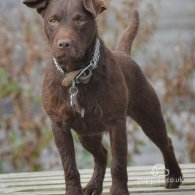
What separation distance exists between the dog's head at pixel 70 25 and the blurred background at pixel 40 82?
10.3 ft

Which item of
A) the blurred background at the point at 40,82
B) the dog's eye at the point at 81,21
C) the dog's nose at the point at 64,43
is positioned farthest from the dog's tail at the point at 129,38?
the blurred background at the point at 40,82

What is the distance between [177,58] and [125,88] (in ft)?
10.8

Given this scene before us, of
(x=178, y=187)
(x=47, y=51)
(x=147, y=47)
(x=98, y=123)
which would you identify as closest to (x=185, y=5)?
(x=147, y=47)

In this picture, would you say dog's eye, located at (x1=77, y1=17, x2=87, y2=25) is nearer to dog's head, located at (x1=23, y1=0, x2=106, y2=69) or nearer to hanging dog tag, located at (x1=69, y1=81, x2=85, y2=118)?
dog's head, located at (x1=23, y1=0, x2=106, y2=69)

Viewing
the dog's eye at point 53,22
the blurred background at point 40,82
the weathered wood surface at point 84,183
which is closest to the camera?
the dog's eye at point 53,22

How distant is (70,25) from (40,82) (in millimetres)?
3377

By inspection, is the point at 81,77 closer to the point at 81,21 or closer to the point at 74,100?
the point at 74,100

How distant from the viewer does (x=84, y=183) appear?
5910mm

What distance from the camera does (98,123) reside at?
16.0ft

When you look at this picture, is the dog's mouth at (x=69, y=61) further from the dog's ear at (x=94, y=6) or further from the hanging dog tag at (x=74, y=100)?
the dog's ear at (x=94, y=6)

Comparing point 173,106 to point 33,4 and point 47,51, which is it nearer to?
point 47,51

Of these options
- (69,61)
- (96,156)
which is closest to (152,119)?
(96,156)

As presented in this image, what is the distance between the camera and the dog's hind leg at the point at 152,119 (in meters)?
5.39

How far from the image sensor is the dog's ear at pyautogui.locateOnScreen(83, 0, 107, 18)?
461cm
